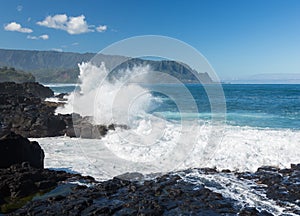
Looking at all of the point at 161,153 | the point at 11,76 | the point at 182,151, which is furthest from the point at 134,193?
the point at 11,76

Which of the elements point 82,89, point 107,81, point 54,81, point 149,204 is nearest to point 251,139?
point 149,204

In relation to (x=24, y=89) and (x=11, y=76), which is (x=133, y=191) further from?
(x=11, y=76)

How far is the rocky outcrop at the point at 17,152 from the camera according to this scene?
10.9 m

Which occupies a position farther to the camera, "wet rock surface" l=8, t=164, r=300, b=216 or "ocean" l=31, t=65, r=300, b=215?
"ocean" l=31, t=65, r=300, b=215

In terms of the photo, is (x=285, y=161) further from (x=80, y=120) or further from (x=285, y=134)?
(x=80, y=120)

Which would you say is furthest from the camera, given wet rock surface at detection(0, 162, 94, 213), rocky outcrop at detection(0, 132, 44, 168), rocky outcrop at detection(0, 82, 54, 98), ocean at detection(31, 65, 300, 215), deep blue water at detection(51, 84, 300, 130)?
rocky outcrop at detection(0, 82, 54, 98)

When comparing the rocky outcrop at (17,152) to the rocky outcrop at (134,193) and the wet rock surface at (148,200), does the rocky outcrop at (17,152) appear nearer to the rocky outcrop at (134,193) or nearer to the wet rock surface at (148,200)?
the rocky outcrop at (134,193)

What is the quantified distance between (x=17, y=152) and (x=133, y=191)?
17.4ft

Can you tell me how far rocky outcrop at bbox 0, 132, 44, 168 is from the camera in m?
10.9

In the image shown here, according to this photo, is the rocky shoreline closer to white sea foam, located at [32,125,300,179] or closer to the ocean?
the ocean

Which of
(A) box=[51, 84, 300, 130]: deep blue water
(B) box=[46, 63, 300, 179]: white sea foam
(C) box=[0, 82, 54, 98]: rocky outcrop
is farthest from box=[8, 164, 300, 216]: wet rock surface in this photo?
(C) box=[0, 82, 54, 98]: rocky outcrop

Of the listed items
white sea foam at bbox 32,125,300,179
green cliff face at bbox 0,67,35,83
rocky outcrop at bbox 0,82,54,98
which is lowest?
white sea foam at bbox 32,125,300,179

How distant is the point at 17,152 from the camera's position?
11234 mm

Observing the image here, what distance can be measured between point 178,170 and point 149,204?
13.5 ft
